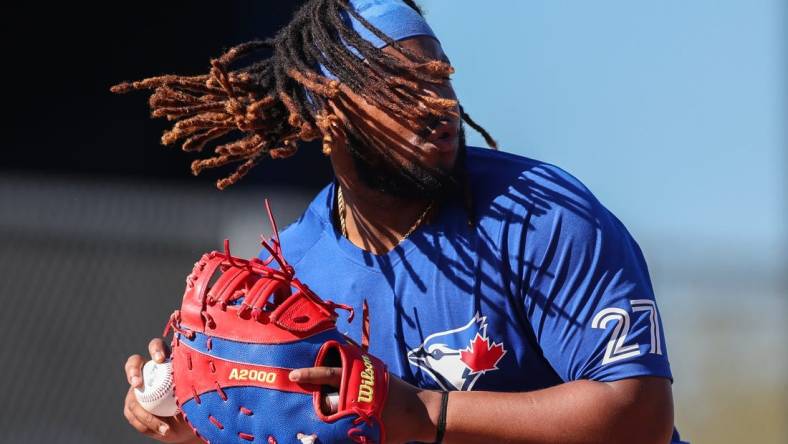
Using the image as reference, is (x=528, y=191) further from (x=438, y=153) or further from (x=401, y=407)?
(x=401, y=407)

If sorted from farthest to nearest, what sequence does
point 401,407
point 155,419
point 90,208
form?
point 90,208 < point 155,419 < point 401,407

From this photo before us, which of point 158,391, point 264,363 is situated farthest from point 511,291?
point 158,391

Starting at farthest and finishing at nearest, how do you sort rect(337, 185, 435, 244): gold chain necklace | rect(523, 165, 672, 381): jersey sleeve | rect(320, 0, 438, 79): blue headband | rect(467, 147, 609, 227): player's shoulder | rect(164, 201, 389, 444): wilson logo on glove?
rect(337, 185, 435, 244): gold chain necklace < rect(320, 0, 438, 79): blue headband < rect(467, 147, 609, 227): player's shoulder < rect(523, 165, 672, 381): jersey sleeve < rect(164, 201, 389, 444): wilson logo on glove

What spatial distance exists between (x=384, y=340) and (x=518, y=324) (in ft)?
1.25

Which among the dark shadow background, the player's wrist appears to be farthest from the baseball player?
the dark shadow background

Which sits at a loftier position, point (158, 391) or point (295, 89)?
point (295, 89)

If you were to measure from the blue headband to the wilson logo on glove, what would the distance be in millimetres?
614

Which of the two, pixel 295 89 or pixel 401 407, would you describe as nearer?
pixel 401 407

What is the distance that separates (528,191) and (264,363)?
2.58ft

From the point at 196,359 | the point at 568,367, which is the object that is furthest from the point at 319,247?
the point at 568,367

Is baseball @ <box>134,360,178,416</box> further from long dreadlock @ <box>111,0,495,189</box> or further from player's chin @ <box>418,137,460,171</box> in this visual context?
player's chin @ <box>418,137,460,171</box>

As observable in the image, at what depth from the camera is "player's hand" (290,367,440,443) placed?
2.43 metres

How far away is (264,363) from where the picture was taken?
2.49 meters

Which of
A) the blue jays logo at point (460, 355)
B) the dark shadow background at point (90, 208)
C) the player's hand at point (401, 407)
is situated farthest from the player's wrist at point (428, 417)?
the dark shadow background at point (90, 208)
